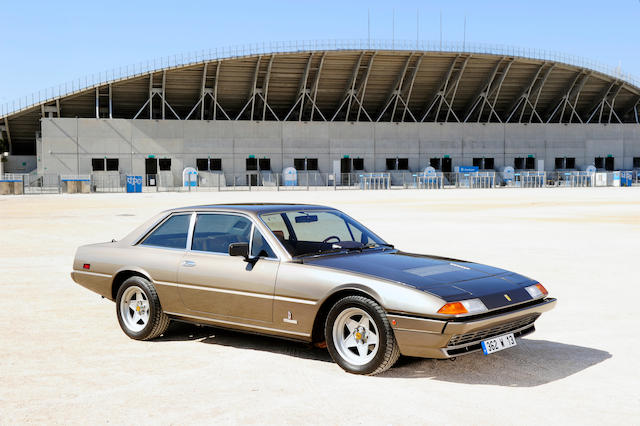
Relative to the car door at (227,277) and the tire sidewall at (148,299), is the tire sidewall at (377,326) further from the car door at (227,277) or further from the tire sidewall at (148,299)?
the tire sidewall at (148,299)

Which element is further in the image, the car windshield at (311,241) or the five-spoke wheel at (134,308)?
the five-spoke wheel at (134,308)

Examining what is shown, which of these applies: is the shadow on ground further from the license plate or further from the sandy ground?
the license plate

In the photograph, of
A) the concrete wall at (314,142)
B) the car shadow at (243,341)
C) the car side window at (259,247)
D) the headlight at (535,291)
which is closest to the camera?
the headlight at (535,291)

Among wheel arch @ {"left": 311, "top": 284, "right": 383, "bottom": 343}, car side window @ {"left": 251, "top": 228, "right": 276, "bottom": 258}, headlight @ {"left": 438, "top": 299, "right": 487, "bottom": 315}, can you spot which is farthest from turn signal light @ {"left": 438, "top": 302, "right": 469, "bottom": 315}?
car side window @ {"left": 251, "top": 228, "right": 276, "bottom": 258}

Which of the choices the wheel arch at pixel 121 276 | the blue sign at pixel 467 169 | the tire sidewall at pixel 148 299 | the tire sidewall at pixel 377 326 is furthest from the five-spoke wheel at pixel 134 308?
the blue sign at pixel 467 169

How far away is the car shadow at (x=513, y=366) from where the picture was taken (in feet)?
17.2

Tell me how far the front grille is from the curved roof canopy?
58.3 m

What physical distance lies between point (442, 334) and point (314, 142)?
61514mm

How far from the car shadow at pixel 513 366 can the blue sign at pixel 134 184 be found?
4863 cm

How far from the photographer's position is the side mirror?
5.96 meters

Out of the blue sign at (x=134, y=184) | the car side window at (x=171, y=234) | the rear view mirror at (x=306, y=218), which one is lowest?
the car side window at (x=171, y=234)

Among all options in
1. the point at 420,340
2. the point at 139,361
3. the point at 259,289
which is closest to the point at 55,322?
the point at 139,361

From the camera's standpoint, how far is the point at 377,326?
17.0 feet

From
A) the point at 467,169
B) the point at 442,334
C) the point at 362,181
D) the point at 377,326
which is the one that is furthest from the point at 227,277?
the point at 467,169
